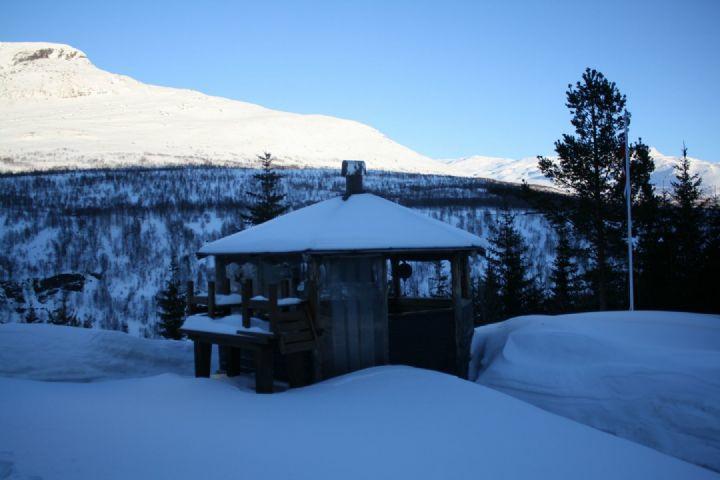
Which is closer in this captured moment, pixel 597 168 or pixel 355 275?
pixel 355 275

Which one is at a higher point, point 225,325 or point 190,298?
point 190,298

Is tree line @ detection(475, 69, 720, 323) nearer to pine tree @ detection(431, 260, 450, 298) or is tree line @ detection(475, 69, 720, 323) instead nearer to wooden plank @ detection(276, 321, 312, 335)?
pine tree @ detection(431, 260, 450, 298)

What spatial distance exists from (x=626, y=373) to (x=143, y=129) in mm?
96554

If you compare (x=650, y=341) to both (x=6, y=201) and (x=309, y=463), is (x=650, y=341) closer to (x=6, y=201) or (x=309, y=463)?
(x=309, y=463)

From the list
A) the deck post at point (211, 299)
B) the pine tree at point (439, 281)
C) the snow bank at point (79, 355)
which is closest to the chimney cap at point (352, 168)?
the deck post at point (211, 299)

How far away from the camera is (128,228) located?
131ft

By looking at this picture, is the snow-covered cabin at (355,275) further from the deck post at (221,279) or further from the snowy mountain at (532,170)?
the snowy mountain at (532,170)

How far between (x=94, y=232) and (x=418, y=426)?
1506 inches

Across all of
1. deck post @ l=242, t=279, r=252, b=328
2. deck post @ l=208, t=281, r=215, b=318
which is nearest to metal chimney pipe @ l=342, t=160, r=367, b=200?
deck post @ l=208, t=281, r=215, b=318

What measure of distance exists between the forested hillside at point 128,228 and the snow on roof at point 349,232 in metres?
10.5

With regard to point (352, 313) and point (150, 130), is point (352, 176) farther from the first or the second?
point (150, 130)

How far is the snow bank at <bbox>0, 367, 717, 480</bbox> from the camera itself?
493 centimetres

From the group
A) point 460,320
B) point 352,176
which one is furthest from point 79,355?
point 460,320

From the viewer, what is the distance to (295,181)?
58375mm
